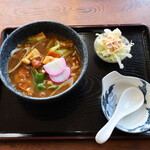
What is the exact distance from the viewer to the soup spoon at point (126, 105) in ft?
4.12

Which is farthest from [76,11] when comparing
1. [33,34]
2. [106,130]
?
[106,130]

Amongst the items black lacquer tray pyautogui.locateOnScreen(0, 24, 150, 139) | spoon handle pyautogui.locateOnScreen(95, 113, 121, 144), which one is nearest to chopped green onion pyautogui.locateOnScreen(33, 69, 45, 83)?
black lacquer tray pyautogui.locateOnScreen(0, 24, 150, 139)

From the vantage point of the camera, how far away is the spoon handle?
1210 millimetres

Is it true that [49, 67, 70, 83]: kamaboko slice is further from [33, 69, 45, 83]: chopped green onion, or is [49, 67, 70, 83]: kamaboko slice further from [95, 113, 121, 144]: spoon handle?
[95, 113, 121, 144]: spoon handle

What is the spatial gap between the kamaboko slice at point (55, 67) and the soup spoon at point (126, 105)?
1.58 feet

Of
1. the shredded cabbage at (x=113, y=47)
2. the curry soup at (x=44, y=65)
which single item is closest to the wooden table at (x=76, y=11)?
the shredded cabbage at (x=113, y=47)

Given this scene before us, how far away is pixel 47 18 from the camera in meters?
1.94

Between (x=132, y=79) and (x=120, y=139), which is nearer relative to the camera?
(x=120, y=139)

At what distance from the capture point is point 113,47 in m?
1.56

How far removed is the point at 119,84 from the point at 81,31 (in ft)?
1.99

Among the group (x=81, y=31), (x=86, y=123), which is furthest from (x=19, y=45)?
(x=86, y=123)

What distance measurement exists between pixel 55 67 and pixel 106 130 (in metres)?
0.56

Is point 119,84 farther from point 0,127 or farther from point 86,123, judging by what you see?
point 0,127

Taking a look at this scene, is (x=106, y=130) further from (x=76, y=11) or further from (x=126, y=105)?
(x=76, y=11)
